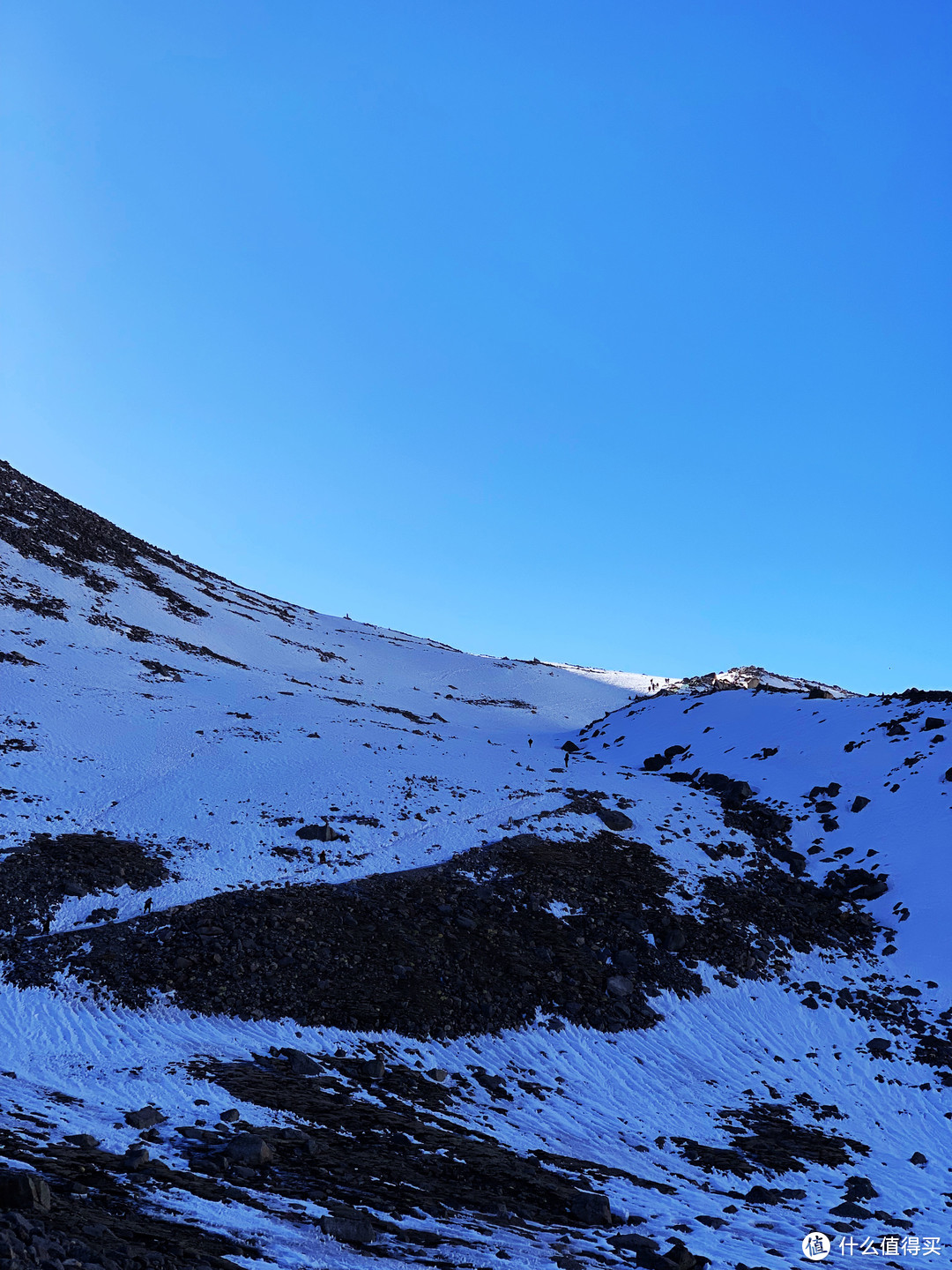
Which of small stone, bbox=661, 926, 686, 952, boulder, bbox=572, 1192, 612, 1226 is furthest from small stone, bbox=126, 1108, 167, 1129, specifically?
small stone, bbox=661, 926, 686, 952

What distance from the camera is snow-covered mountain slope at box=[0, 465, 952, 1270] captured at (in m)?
10.1

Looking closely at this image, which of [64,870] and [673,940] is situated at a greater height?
[673,940]

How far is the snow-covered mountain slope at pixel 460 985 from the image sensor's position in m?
10.1

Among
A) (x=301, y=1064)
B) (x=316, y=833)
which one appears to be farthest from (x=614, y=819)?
(x=301, y=1064)

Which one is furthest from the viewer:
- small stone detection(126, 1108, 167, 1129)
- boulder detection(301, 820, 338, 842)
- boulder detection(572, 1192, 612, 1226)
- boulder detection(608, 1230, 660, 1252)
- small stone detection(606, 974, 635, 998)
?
boulder detection(301, 820, 338, 842)

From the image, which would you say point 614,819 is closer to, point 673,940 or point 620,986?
point 673,940

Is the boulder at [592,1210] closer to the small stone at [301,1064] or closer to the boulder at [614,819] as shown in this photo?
the small stone at [301,1064]

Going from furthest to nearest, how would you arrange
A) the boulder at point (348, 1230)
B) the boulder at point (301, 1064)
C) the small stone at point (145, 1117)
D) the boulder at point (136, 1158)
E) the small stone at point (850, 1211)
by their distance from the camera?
the boulder at point (301, 1064) < the small stone at point (850, 1211) < the small stone at point (145, 1117) < the boulder at point (136, 1158) < the boulder at point (348, 1230)

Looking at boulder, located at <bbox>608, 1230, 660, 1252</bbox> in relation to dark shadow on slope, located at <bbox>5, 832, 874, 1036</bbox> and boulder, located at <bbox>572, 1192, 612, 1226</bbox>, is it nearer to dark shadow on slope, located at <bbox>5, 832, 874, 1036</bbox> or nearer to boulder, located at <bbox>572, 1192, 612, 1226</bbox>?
boulder, located at <bbox>572, 1192, 612, 1226</bbox>

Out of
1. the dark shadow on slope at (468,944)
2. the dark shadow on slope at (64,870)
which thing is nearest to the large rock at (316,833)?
the dark shadow on slope at (468,944)

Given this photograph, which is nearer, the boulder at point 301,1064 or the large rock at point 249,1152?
the large rock at point 249,1152

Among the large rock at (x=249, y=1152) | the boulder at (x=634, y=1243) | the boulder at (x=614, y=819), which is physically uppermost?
the boulder at (x=614, y=819)

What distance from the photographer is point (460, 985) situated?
18719 millimetres

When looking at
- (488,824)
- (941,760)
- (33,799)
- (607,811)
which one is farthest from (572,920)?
(941,760)
